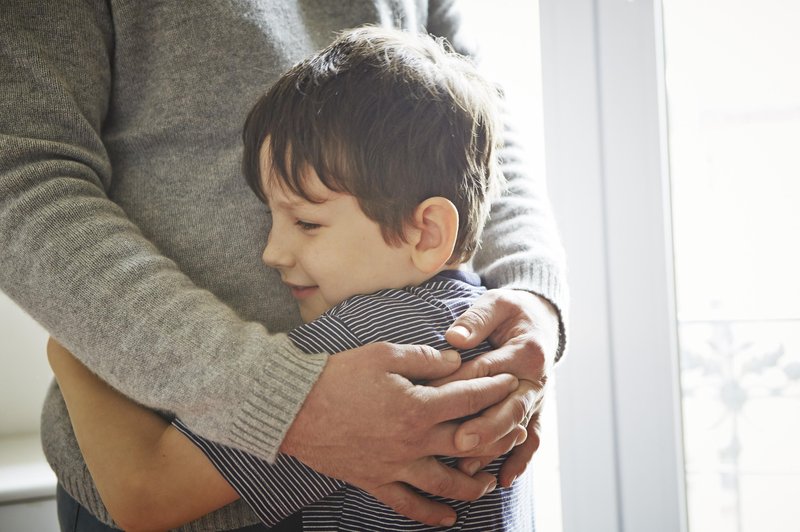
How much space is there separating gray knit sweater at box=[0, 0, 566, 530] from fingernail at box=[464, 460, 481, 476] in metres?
0.20

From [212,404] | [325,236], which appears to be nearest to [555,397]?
[325,236]

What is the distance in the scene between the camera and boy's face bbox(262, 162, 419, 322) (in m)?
0.81

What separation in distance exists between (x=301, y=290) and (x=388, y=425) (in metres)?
Result: 0.27

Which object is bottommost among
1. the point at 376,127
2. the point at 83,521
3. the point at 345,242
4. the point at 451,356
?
the point at 83,521

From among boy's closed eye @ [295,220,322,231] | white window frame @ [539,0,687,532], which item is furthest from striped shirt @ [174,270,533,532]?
white window frame @ [539,0,687,532]

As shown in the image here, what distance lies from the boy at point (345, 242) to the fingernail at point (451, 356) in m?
0.02

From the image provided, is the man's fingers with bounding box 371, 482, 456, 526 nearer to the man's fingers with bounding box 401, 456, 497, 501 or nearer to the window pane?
the man's fingers with bounding box 401, 456, 497, 501

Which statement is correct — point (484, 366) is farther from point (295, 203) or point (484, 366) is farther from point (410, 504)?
point (295, 203)

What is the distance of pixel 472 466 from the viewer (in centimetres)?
74

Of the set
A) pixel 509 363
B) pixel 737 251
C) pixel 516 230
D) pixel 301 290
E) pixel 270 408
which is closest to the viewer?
pixel 270 408

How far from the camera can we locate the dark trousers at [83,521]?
2.69 ft

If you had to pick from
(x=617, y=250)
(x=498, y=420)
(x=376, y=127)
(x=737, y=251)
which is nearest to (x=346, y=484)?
(x=498, y=420)

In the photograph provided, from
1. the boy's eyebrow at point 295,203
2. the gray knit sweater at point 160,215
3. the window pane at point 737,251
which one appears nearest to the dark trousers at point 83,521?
the gray knit sweater at point 160,215

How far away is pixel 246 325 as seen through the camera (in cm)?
73
